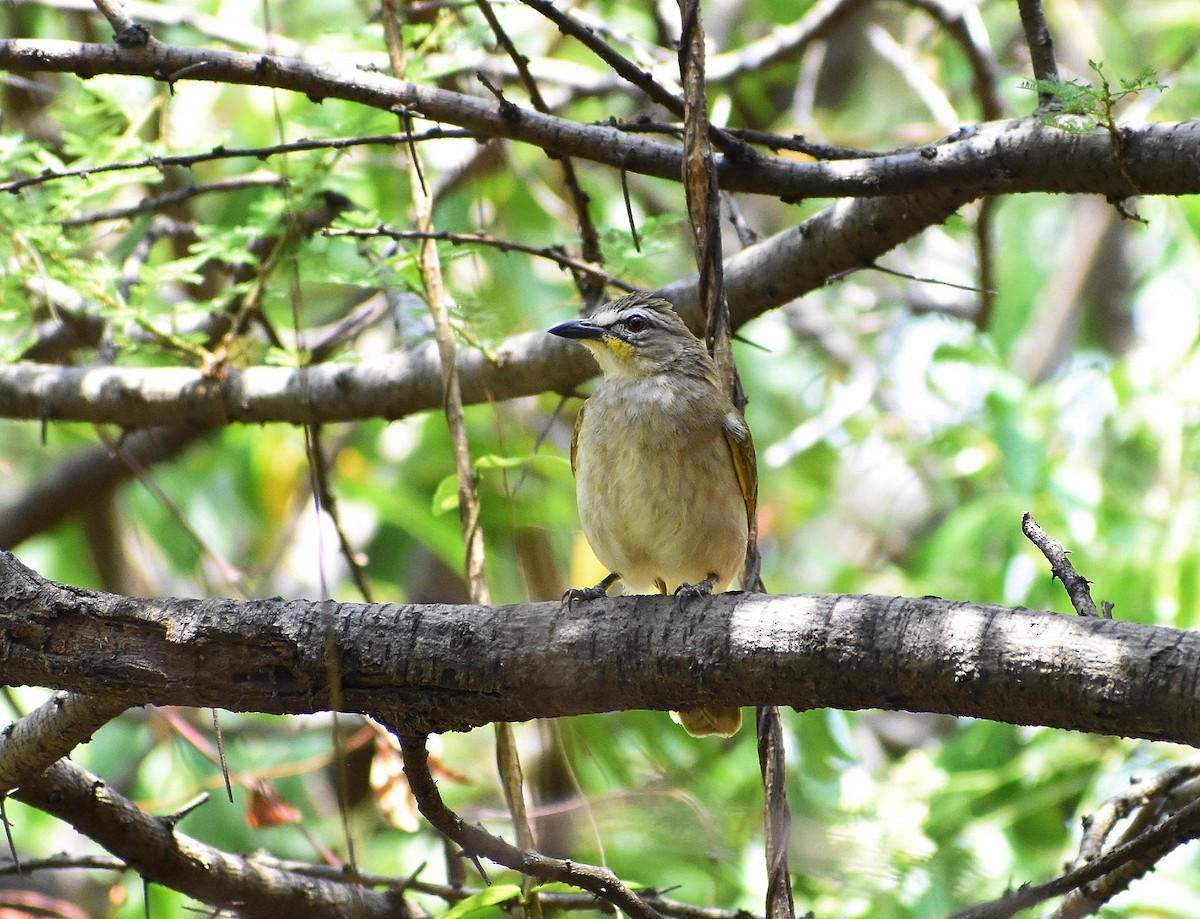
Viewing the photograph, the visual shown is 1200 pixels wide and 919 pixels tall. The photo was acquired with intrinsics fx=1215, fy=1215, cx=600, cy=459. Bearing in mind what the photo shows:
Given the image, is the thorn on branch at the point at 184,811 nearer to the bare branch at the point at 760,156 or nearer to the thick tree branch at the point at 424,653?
the thick tree branch at the point at 424,653

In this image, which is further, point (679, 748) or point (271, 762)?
point (271, 762)

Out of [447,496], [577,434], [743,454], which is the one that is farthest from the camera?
[577,434]

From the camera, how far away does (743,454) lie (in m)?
4.24

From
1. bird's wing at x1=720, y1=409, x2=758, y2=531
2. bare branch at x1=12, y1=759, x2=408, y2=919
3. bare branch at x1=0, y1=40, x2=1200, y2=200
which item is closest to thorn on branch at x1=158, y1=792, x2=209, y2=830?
bare branch at x1=12, y1=759, x2=408, y2=919

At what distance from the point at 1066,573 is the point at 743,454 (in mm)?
1750

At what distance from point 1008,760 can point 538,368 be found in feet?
10.9

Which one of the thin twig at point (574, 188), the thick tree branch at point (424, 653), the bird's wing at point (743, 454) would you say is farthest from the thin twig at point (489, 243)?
the thick tree branch at point (424, 653)

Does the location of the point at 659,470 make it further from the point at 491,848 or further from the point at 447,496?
the point at 491,848

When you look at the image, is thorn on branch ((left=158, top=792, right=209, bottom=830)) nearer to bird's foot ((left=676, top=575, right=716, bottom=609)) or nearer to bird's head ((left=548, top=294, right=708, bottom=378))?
bird's foot ((left=676, top=575, right=716, bottom=609))

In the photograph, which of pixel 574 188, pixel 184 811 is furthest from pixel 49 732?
pixel 574 188

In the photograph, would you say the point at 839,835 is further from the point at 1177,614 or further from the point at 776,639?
the point at 1177,614

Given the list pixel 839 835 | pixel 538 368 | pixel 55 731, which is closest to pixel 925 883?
pixel 839 835

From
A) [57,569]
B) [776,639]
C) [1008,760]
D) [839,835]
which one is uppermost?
[57,569]

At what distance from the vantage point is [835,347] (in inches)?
417
